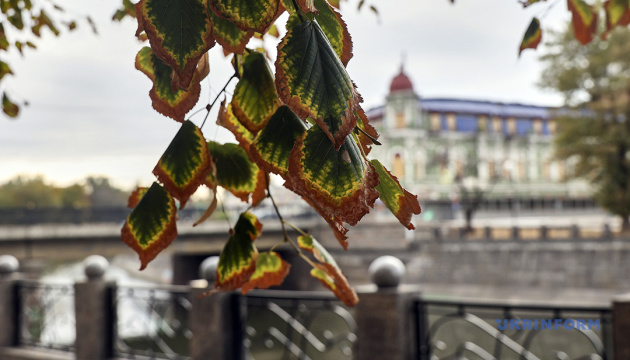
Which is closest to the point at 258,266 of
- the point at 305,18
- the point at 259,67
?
the point at 259,67

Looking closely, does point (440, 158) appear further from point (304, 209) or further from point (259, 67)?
point (259, 67)

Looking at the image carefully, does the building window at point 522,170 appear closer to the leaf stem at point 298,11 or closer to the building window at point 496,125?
the building window at point 496,125

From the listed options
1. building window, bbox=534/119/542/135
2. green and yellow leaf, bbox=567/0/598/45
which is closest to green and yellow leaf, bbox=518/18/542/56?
green and yellow leaf, bbox=567/0/598/45

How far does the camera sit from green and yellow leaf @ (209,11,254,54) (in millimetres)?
750

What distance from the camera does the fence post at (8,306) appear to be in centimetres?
726

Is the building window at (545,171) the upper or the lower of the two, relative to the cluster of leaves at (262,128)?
upper

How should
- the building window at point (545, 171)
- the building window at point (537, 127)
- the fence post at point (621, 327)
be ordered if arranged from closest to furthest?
the fence post at point (621, 327)
the building window at point (545, 171)
the building window at point (537, 127)

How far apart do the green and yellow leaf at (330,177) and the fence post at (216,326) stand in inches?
199

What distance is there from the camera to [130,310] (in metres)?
26.0

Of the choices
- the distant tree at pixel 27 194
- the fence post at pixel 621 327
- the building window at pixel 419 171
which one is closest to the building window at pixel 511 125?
the building window at pixel 419 171

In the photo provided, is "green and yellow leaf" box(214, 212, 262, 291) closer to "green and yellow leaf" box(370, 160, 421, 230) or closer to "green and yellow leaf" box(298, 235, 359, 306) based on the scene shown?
"green and yellow leaf" box(298, 235, 359, 306)

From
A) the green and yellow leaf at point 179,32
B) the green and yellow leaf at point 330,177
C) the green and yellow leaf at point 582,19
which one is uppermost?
the green and yellow leaf at point 582,19

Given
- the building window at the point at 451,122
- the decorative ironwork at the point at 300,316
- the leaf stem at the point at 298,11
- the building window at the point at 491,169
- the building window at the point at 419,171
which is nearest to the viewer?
the leaf stem at the point at 298,11

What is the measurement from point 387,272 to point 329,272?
11.3 feet
